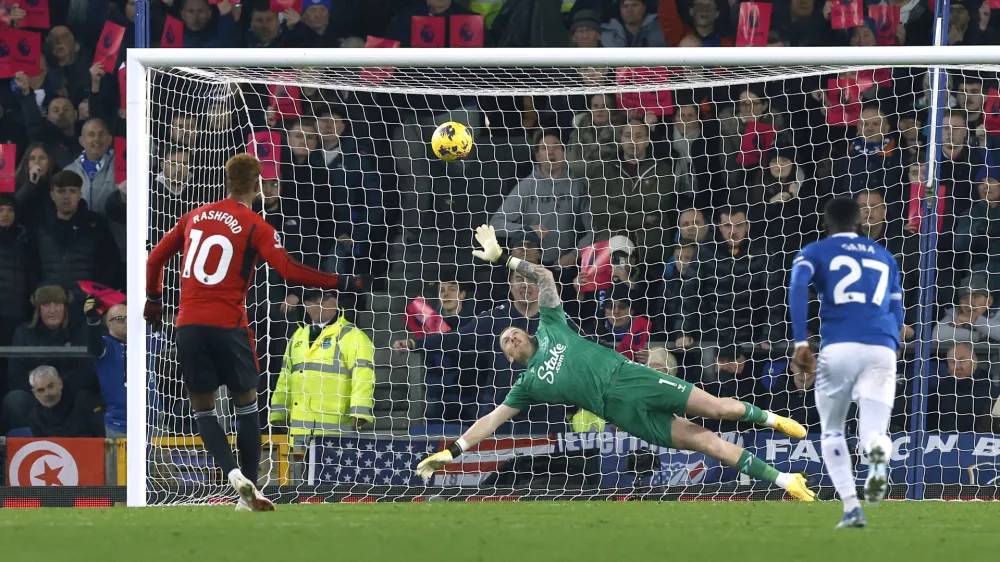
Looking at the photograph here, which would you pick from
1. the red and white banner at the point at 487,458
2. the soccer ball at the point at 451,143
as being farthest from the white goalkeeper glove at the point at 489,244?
the red and white banner at the point at 487,458

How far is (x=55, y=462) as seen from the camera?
10.3m

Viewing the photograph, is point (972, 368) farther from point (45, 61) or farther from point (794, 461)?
A: point (45, 61)

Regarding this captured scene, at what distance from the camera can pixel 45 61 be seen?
12.5 meters

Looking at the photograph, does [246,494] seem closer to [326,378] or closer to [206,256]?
[206,256]

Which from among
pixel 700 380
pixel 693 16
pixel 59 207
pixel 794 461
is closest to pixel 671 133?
pixel 693 16

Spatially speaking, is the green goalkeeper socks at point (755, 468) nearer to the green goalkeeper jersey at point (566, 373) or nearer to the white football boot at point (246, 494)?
the green goalkeeper jersey at point (566, 373)

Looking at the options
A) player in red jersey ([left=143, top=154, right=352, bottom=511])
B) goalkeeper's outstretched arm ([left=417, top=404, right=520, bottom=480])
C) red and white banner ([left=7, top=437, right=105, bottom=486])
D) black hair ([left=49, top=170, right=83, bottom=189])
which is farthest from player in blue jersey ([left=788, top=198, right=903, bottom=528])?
black hair ([left=49, top=170, right=83, bottom=189])

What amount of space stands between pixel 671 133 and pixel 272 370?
11.7 ft

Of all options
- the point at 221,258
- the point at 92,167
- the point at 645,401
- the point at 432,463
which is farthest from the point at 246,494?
the point at 92,167

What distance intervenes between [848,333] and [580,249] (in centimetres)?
448

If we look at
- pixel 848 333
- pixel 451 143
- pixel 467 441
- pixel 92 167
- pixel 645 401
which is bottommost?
pixel 467 441

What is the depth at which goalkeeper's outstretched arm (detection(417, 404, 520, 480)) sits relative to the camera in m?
9.45

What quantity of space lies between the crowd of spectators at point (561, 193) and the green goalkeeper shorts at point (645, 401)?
1.17 metres

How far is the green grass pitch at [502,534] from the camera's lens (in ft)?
17.6
